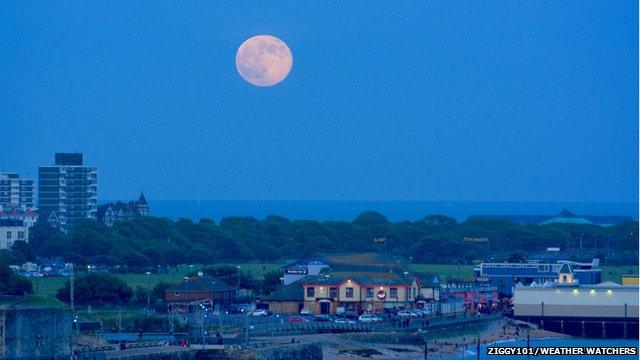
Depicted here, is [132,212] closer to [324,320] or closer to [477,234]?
[477,234]

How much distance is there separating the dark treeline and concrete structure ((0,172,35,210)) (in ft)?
66.0

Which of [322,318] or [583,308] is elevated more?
[583,308]

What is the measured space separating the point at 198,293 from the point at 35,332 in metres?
21.7

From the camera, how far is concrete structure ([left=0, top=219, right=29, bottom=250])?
8061cm

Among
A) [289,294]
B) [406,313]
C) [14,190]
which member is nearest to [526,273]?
[406,313]

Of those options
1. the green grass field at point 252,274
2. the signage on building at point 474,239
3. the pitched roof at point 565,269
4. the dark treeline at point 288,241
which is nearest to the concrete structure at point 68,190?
the dark treeline at point 288,241

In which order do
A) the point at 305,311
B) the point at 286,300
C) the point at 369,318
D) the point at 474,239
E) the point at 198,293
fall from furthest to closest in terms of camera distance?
the point at 474,239
the point at 198,293
the point at 286,300
the point at 305,311
the point at 369,318

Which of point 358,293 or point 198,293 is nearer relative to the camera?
point 358,293

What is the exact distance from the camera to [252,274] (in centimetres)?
6147

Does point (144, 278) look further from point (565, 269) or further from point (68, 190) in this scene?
point (68, 190)

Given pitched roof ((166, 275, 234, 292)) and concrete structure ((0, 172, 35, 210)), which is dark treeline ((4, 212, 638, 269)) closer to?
pitched roof ((166, 275, 234, 292))

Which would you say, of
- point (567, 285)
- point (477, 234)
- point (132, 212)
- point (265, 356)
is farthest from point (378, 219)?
point (265, 356)

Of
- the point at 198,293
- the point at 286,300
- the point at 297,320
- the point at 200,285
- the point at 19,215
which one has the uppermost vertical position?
the point at 19,215

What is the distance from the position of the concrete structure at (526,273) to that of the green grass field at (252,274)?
9.75ft
